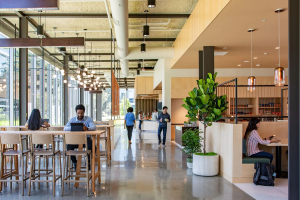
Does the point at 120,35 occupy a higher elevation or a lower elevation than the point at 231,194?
higher

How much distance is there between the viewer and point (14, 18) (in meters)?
8.87

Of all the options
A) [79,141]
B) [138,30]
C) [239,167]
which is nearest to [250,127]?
[239,167]

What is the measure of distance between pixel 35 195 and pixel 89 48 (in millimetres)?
10038

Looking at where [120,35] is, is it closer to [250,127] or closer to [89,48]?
[250,127]

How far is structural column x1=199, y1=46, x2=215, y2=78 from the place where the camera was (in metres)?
7.48

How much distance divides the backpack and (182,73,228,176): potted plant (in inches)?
37.1

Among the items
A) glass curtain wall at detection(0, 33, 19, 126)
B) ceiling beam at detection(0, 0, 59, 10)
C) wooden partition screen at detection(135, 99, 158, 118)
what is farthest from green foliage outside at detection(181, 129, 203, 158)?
wooden partition screen at detection(135, 99, 158, 118)

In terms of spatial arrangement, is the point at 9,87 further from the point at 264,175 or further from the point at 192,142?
the point at 264,175

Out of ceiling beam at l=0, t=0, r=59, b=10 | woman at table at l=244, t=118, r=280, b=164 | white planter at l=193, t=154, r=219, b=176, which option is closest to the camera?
ceiling beam at l=0, t=0, r=59, b=10

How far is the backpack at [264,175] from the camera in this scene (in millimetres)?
5012

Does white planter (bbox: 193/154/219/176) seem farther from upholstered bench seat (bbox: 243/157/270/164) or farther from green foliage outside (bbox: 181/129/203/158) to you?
upholstered bench seat (bbox: 243/157/270/164)

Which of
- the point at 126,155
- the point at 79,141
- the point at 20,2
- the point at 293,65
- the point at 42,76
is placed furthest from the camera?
the point at 42,76

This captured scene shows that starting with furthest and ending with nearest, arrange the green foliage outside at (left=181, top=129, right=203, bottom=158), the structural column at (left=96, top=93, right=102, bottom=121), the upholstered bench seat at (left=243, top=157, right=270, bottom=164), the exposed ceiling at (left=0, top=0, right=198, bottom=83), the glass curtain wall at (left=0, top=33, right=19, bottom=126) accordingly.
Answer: the structural column at (left=96, top=93, right=102, bottom=121) → the glass curtain wall at (left=0, top=33, right=19, bottom=126) → the exposed ceiling at (left=0, top=0, right=198, bottom=83) → the green foliage outside at (left=181, top=129, right=203, bottom=158) → the upholstered bench seat at (left=243, top=157, right=270, bottom=164)

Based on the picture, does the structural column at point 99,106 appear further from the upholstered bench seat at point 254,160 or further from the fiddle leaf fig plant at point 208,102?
the upholstered bench seat at point 254,160
